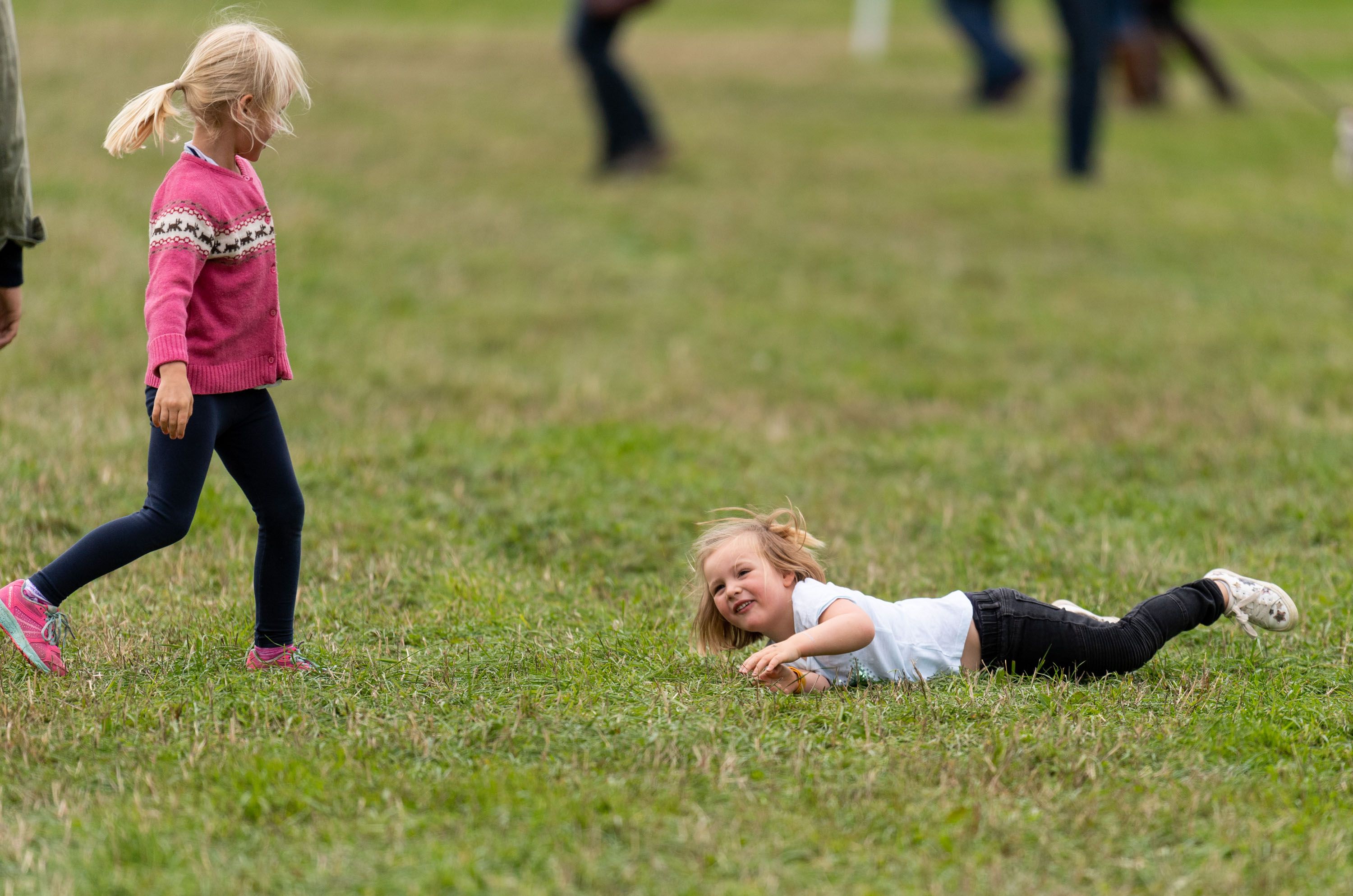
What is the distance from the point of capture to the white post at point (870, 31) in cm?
2478

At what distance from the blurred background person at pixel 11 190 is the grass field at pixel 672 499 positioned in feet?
3.45

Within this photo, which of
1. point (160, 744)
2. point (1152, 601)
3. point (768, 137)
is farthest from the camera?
point (768, 137)

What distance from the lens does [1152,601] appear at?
4.37 metres

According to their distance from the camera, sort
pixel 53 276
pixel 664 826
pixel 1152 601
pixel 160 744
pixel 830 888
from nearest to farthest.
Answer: pixel 830 888 < pixel 664 826 < pixel 160 744 < pixel 1152 601 < pixel 53 276

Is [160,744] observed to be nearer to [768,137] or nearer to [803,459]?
[803,459]

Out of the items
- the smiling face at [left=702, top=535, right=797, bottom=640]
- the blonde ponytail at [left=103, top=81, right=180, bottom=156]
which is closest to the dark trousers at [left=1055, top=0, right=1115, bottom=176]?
the smiling face at [left=702, top=535, right=797, bottom=640]

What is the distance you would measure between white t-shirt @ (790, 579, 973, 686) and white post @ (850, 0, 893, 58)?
21.4 metres

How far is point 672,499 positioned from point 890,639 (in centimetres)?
237

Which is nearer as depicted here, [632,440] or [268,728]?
[268,728]

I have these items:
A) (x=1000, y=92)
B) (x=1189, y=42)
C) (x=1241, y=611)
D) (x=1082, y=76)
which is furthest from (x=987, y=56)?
(x=1241, y=611)

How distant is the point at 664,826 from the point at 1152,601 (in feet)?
6.44

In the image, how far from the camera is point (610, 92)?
13039 mm

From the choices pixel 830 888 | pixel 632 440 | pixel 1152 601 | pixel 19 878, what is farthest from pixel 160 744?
pixel 632 440

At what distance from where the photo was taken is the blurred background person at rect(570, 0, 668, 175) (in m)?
12.5
